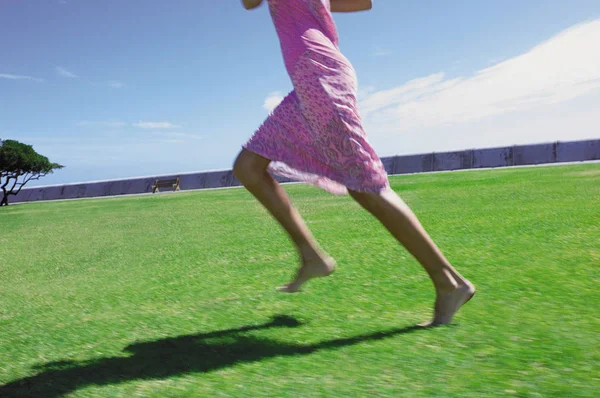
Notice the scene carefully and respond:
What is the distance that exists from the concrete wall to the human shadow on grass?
1875 centimetres

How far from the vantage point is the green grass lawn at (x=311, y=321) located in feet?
5.77

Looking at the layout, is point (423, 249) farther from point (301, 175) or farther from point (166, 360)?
point (166, 360)

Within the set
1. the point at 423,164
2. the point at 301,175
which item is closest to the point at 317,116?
the point at 301,175

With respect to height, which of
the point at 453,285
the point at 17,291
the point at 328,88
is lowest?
the point at 17,291

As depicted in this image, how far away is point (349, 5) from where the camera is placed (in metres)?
2.66

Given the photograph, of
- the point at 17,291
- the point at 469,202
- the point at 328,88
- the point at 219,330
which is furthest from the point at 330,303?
the point at 469,202

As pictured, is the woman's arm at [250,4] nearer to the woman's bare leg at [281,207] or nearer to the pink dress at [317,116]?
the pink dress at [317,116]

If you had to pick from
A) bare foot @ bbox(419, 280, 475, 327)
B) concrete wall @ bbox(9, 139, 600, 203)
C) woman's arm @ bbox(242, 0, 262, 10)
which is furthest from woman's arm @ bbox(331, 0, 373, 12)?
concrete wall @ bbox(9, 139, 600, 203)

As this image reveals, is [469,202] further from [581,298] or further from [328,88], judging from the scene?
[328,88]

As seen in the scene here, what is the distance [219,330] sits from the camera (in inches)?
95.3

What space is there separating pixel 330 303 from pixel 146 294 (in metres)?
1.16

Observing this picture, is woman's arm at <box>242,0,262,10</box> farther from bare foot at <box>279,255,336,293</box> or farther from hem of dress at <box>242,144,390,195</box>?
bare foot at <box>279,255,336,293</box>

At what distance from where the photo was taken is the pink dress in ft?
7.43

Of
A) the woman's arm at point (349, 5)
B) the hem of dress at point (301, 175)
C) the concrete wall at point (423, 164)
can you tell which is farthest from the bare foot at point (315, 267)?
the concrete wall at point (423, 164)
